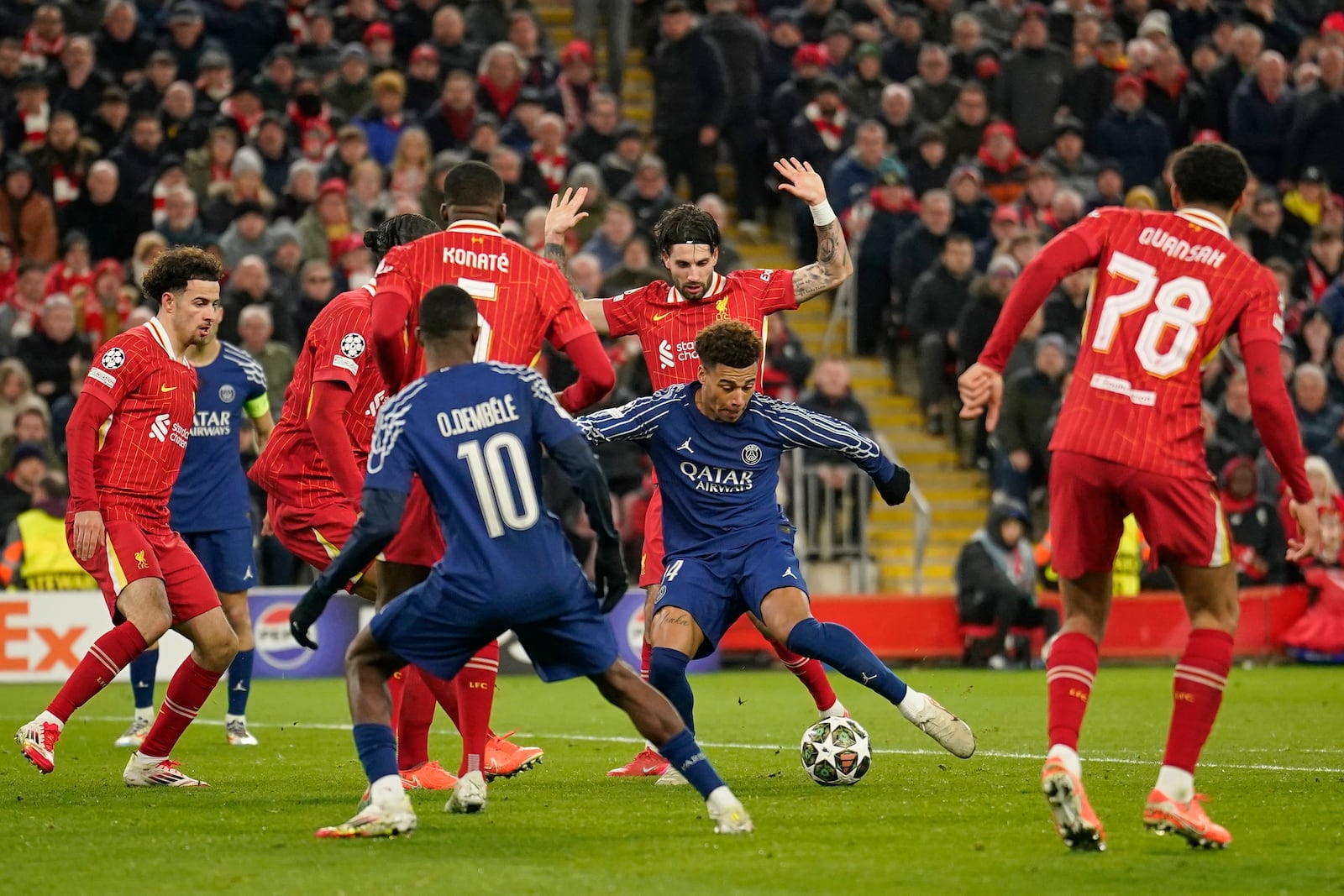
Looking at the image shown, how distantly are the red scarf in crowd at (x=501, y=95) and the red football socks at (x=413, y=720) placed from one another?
537 inches

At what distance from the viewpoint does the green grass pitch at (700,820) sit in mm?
6617

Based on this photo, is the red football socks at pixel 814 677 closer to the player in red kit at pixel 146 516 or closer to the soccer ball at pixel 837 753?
the soccer ball at pixel 837 753

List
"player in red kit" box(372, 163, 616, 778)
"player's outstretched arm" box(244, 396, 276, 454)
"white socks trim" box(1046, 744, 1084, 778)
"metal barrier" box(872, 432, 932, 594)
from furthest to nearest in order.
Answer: "metal barrier" box(872, 432, 932, 594)
"player's outstretched arm" box(244, 396, 276, 454)
"player in red kit" box(372, 163, 616, 778)
"white socks trim" box(1046, 744, 1084, 778)

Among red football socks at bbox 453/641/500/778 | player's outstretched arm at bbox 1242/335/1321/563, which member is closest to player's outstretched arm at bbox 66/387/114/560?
red football socks at bbox 453/641/500/778

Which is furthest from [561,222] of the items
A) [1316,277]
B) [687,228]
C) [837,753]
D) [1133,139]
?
[1133,139]

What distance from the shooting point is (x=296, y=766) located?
10539mm

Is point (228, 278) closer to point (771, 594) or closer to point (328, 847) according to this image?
point (771, 594)

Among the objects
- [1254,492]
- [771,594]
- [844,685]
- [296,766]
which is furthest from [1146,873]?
[1254,492]

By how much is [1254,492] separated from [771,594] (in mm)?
11294

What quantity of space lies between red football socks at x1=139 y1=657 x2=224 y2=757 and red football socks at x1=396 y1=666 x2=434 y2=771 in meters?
1.11

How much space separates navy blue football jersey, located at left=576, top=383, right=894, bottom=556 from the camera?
9.25 meters

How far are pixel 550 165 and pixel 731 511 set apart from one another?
485 inches

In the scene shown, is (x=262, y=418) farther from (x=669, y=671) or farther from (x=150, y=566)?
(x=669, y=671)

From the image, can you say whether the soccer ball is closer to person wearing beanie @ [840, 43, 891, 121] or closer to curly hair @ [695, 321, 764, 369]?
curly hair @ [695, 321, 764, 369]
